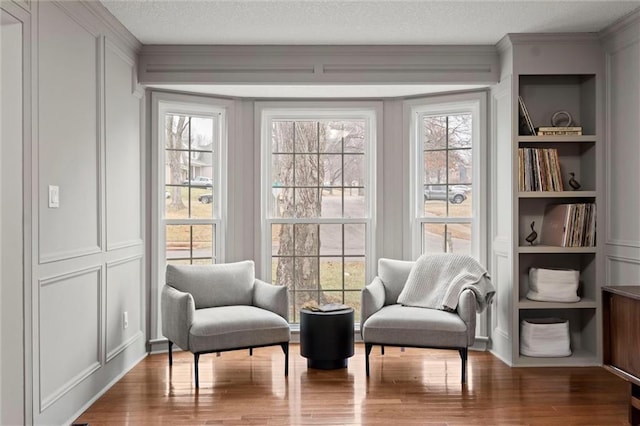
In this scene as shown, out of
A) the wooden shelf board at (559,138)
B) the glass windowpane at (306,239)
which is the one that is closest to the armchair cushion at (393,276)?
the glass windowpane at (306,239)

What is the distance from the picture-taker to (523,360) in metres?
4.49

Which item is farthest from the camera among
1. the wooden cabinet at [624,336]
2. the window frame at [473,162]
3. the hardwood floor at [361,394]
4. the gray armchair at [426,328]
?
the window frame at [473,162]

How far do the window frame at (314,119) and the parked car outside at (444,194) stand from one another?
1.57ft

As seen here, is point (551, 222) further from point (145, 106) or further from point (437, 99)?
point (145, 106)

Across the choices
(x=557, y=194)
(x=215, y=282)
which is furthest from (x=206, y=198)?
(x=557, y=194)

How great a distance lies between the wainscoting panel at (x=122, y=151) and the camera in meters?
4.02

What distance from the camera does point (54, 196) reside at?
3.16 m

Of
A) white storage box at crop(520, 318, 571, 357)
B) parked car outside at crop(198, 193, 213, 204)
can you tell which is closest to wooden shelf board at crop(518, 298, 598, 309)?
white storage box at crop(520, 318, 571, 357)

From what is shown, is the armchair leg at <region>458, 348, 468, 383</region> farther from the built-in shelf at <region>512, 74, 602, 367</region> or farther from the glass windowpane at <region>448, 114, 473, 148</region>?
the glass windowpane at <region>448, 114, 473, 148</region>

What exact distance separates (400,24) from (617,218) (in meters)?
2.12

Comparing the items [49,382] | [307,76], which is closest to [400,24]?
[307,76]

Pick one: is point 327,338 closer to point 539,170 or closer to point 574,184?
point 539,170

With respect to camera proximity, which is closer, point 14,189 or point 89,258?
point 14,189

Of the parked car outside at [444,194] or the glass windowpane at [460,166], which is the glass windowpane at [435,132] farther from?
the parked car outside at [444,194]
